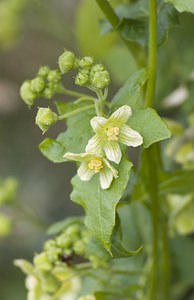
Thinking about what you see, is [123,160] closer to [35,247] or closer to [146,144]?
[146,144]

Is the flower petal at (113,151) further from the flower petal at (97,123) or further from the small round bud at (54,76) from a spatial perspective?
the small round bud at (54,76)

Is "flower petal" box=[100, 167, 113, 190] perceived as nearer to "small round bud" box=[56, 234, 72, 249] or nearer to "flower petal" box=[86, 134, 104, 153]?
"flower petal" box=[86, 134, 104, 153]

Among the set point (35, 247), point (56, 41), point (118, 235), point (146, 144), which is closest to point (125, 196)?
point (118, 235)

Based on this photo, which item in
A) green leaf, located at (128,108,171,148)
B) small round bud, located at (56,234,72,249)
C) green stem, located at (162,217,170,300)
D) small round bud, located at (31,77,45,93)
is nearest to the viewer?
green leaf, located at (128,108,171,148)

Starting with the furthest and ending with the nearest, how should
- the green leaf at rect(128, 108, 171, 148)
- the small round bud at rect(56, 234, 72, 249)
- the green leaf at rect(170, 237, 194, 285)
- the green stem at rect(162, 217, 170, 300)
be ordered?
the green leaf at rect(170, 237, 194, 285), the green stem at rect(162, 217, 170, 300), the small round bud at rect(56, 234, 72, 249), the green leaf at rect(128, 108, 171, 148)

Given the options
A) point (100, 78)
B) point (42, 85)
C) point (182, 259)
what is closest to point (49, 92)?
point (42, 85)

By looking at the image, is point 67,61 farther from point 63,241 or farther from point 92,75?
point 63,241

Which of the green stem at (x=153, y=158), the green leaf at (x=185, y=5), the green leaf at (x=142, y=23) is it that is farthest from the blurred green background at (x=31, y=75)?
the green leaf at (x=185, y=5)

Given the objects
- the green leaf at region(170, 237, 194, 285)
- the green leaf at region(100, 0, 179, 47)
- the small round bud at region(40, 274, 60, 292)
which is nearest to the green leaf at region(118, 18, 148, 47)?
the green leaf at region(100, 0, 179, 47)
